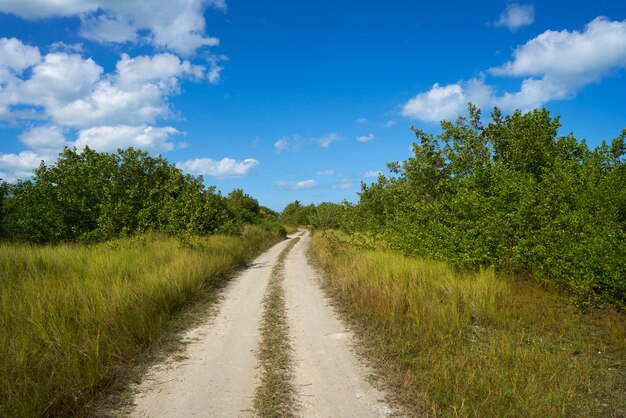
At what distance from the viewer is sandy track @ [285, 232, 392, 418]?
15.6ft

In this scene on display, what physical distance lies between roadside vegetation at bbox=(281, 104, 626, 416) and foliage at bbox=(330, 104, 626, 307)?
0.05 meters

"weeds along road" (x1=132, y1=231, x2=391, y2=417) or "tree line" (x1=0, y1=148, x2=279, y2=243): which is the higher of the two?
"tree line" (x1=0, y1=148, x2=279, y2=243)

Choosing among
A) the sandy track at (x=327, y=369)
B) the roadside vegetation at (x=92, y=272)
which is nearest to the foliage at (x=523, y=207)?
the sandy track at (x=327, y=369)

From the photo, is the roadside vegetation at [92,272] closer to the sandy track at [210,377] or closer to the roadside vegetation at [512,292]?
the sandy track at [210,377]

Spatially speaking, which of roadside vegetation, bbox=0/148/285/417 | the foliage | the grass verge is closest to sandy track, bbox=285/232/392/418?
the grass verge

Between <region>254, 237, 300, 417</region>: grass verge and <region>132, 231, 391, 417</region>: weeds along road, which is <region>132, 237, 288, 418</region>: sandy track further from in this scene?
<region>254, 237, 300, 417</region>: grass verge

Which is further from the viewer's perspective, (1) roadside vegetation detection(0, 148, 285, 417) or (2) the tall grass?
(1) roadside vegetation detection(0, 148, 285, 417)

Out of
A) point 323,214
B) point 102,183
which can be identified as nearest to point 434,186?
point 102,183

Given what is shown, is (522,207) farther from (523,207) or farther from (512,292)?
(512,292)

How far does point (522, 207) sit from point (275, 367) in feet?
27.7

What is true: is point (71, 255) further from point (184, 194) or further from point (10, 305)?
point (184, 194)

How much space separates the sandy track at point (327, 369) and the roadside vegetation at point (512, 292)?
0.46 m

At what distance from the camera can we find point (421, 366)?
5.86 meters

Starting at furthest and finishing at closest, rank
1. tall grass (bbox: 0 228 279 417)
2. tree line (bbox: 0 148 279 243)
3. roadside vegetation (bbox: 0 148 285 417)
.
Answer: tree line (bbox: 0 148 279 243)
roadside vegetation (bbox: 0 148 285 417)
tall grass (bbox: 0 228 279 417)
